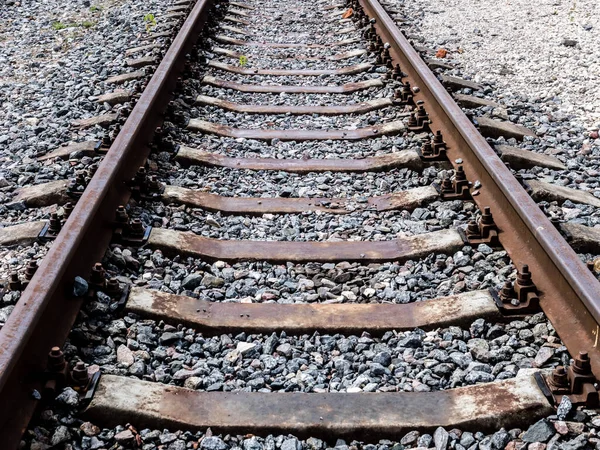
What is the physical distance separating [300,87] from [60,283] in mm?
3788

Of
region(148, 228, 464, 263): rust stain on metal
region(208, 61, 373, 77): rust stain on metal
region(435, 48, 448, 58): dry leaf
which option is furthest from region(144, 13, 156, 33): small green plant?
region(148, 228, 464, 263): rust stain on metal

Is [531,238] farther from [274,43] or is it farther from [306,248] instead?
[274,43]

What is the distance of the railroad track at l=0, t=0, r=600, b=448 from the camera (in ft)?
8.54

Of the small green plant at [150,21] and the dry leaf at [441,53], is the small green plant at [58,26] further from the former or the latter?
the dry leaf at [441,53]

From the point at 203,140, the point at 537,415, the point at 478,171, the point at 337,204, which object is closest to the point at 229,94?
the point at 203,140

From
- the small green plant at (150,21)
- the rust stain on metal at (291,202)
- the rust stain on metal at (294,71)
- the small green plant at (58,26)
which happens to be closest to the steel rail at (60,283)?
the rust stain on metal at (291,202)

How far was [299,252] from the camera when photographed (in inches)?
146

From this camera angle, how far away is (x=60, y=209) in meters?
3.96

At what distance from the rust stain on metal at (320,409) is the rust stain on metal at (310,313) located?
439mm

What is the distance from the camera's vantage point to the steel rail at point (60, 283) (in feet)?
7.86

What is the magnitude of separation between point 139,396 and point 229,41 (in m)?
5.60

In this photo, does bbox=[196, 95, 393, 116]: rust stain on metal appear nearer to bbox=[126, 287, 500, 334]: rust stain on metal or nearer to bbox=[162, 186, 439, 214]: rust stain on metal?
bbox=[162, 186, 439, 214]: rust stain on metal

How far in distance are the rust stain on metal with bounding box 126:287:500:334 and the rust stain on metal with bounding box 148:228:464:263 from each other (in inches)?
17.3

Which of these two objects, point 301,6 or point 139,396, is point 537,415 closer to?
point 139,396
